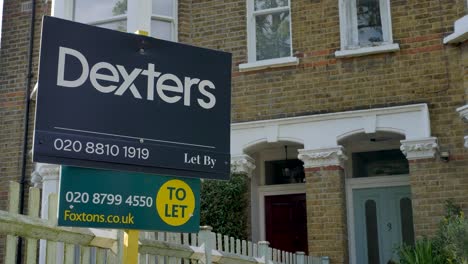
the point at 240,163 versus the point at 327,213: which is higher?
the point at 240,163

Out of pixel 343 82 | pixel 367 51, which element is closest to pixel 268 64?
pixel 343 82

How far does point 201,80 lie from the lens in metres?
3.67

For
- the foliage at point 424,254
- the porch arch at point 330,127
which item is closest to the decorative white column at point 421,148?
the porch arch at point 330,127

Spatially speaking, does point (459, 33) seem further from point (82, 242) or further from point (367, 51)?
point (82, 242)

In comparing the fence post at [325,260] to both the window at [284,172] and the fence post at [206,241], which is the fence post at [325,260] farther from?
the fence post at [206,241]

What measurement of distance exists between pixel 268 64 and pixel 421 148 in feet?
9.65

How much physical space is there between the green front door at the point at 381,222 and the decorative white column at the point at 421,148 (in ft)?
4.27

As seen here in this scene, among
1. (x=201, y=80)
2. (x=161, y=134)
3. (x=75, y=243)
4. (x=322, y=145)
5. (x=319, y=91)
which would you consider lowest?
(x=75, y=243)

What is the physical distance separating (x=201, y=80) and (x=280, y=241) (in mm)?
8904

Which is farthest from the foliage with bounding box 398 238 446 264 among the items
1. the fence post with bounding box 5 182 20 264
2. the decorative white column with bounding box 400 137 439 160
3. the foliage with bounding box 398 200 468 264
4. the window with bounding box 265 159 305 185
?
the fence post with bounding box 5 182 20 264

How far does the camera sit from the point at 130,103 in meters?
3.42

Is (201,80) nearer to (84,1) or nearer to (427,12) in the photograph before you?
(427,12)

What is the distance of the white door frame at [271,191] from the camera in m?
12.2

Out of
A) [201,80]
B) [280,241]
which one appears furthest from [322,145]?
[201,80]
